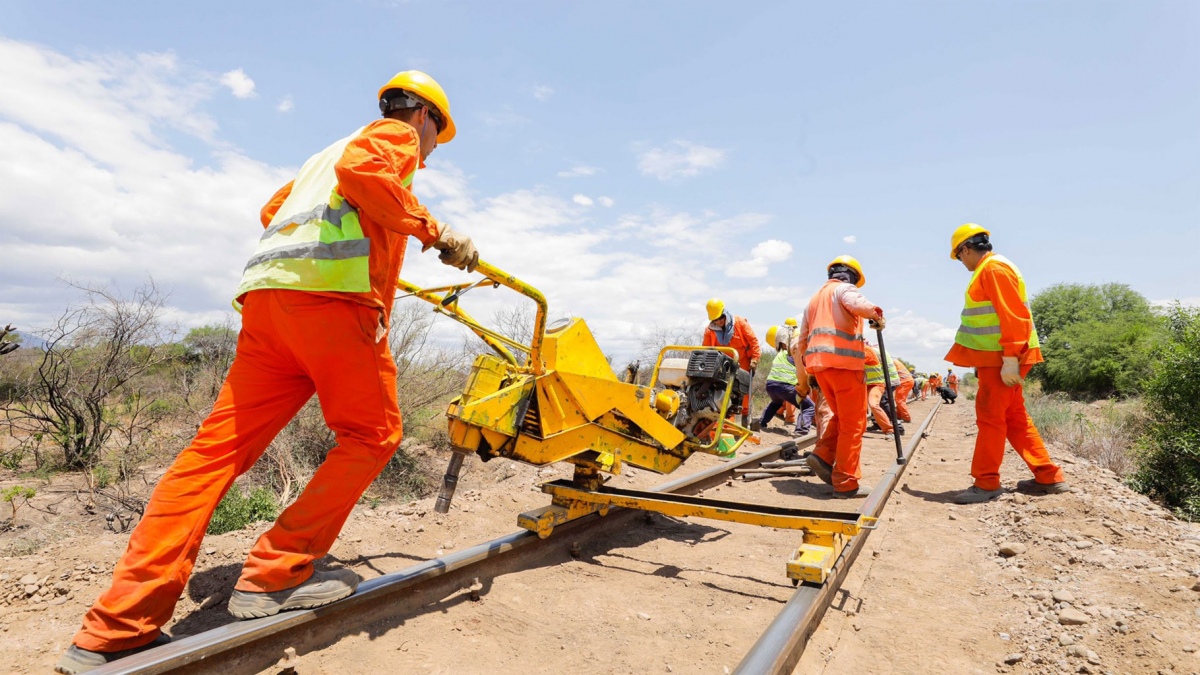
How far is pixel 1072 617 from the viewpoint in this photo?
2760 millimetres

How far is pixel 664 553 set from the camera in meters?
3.93

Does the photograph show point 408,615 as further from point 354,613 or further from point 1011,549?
point 1011,549

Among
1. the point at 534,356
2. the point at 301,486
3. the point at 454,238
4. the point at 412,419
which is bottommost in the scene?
the point at 301,486

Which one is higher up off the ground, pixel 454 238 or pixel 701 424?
pixel 454 238

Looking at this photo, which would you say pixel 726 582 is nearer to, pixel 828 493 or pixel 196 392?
pixel 828 493

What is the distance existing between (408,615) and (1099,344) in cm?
3078

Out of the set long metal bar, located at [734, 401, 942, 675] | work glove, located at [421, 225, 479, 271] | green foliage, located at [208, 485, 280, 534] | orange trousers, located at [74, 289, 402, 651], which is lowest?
green foliage, located at [208, 485, 280, 534]

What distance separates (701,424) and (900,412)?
8409 mm

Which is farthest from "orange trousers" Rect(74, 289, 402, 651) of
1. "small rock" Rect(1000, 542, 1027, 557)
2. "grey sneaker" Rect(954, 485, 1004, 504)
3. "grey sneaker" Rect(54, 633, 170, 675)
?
"grey sneaker" Rect(954, 485, 1004, 504)

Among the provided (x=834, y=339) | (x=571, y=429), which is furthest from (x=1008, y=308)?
(x=571, y=429)

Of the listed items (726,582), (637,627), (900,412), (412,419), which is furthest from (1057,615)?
(900,412)

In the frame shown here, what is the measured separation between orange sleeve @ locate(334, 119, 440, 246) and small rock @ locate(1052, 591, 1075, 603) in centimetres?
337

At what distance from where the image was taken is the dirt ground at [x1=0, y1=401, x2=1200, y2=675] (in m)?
2.48

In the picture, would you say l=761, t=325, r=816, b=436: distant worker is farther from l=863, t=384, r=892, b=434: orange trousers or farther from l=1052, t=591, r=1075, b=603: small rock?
l=1052, t=591, r=1075, b=603: small rock
